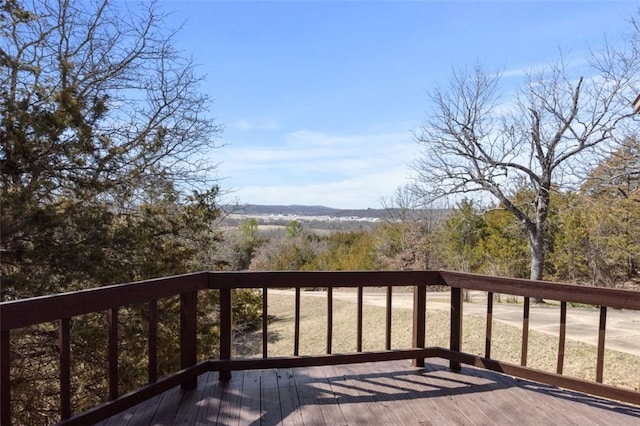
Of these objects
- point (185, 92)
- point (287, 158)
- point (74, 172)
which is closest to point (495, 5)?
point (185, 92)

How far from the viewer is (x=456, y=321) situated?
331cm

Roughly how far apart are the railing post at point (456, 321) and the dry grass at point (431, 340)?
11.1ft

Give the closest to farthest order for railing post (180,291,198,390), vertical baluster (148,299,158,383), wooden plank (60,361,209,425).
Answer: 1. wooden plank (60,361,209,425)
2. vertical baluster (148,299,158,383)
3. railing post (180,291,198,390)

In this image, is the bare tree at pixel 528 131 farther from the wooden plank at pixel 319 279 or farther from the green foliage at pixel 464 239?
the wooden plank at pixel 319 279

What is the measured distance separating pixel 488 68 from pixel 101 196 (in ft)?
40.6

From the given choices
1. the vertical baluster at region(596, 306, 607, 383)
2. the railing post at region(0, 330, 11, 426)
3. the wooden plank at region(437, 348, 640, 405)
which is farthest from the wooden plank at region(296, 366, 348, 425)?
the vertical baluster at region(596, 306, 607, 383)

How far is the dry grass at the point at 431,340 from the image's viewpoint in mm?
5973

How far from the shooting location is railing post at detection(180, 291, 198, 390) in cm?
288

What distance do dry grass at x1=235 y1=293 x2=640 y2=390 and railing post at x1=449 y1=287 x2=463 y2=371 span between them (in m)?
3.39

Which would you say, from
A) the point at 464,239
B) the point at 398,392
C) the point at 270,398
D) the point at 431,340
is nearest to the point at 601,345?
the point at 398,392

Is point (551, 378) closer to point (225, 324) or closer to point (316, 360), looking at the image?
point (316, 360)

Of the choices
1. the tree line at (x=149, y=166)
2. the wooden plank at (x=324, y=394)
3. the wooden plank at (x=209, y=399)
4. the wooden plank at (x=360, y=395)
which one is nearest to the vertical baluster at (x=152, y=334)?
the wooden plank at (x=209, y=399)

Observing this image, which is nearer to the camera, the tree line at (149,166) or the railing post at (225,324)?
the railing post at (225,324)

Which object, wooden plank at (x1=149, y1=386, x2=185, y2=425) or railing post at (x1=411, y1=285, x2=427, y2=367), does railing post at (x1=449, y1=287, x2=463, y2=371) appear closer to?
railing post at (x1=411, y1=285, x2=427, y2=367)
